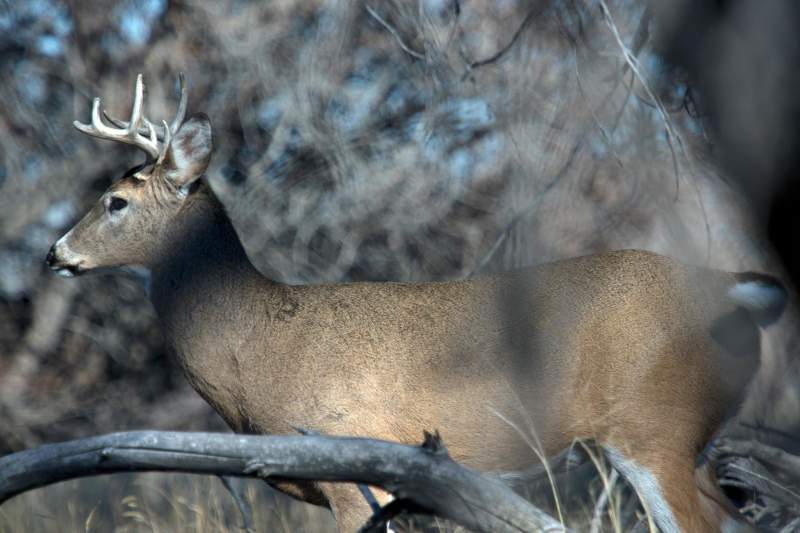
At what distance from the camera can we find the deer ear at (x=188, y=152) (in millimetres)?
5336

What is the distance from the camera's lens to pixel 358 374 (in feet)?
15.4

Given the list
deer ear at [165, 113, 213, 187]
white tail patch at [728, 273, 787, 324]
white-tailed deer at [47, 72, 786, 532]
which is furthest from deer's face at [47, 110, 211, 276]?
white tail patch at [728, 273, 787, 324]

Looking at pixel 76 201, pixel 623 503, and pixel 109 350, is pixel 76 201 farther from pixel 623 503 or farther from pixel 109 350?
pixel 623 503

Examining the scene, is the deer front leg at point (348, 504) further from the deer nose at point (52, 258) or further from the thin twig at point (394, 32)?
the thin twig at point (394, 32)

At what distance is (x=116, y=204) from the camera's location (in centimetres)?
538

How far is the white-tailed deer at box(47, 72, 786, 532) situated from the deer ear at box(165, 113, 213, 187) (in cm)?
58

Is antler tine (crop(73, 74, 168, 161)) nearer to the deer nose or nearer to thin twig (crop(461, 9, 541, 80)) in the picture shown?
the deer nose


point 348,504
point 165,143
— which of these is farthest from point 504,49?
point 348,504

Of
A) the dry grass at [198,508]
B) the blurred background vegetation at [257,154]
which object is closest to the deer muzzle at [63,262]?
the dry grass at [198,508]

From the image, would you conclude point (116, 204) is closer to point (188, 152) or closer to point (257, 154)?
point (188, 152)

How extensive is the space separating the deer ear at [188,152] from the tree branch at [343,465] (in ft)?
7.93

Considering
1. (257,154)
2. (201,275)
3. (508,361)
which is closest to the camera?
(508,361)

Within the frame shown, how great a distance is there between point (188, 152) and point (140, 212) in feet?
1.26

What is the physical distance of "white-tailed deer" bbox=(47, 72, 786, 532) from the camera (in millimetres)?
4441
